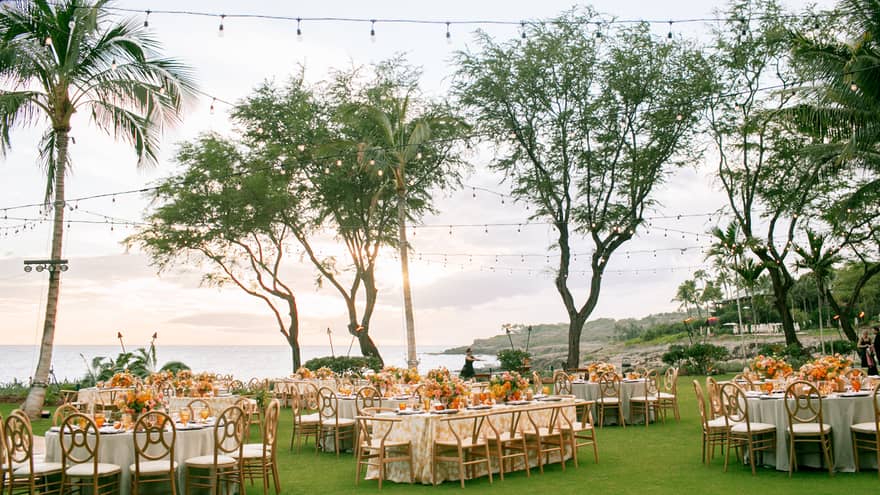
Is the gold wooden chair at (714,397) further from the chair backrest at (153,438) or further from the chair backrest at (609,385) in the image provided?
the chair backrest at (153,438)

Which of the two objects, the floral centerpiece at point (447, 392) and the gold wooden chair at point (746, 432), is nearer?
the gold wooden chair at point (746, 432)

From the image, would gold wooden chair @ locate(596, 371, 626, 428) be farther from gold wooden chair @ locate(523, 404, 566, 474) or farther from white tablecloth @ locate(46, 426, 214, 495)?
white tablecloth @ locate(46, 426, 214, 495)

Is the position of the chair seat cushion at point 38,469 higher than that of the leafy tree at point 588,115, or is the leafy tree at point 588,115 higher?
the leafy tree at point 588,115

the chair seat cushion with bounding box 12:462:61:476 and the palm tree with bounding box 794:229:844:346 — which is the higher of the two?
the palm tree with bounding box 794:229:844:346

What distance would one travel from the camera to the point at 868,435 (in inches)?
319

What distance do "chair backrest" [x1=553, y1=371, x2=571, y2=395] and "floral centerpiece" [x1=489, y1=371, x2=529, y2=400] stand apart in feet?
13.5

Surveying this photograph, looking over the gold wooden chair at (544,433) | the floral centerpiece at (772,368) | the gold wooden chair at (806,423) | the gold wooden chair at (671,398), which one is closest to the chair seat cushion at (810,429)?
the gold wooden chair at (806,423)

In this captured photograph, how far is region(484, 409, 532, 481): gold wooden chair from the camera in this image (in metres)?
8.65

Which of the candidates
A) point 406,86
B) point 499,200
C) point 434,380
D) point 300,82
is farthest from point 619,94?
point 434,380

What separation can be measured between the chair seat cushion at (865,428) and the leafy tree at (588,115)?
15.7 metres

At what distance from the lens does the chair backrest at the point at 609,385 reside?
43.8 ft

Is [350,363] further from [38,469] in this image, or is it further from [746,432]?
A: [38,469]

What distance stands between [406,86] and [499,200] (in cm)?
502

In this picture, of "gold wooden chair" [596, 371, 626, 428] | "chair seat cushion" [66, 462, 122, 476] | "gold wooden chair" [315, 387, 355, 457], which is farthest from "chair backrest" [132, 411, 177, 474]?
"gold wooden chair" [596, 371, 626, 428]
